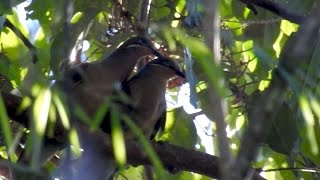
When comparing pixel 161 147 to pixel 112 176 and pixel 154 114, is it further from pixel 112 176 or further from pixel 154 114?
pixel 154 114

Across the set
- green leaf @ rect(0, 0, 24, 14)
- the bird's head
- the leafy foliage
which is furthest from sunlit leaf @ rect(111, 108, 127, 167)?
the bird's head

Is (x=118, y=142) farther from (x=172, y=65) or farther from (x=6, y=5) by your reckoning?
(x=172, y=65)

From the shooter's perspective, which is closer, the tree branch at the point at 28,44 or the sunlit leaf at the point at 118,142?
the sunlit leaf at the point at 118,142

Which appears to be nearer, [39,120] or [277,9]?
[39,120]

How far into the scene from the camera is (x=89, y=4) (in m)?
2.12

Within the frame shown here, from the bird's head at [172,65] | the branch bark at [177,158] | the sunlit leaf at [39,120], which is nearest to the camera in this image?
the sunlit leaf at [39,120]

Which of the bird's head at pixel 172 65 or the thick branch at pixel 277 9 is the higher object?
the thick branch at pixel 277 9

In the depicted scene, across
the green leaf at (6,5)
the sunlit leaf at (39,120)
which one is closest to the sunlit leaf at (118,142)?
the sunlit leaf at (39,120)

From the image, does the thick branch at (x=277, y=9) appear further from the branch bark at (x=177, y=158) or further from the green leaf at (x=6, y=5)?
the green leaf at (x=6, y=5)

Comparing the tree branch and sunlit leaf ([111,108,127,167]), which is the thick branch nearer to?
the tree branch

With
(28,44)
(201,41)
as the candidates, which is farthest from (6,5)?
(201,41)

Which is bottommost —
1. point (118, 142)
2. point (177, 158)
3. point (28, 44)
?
point (177, 158)

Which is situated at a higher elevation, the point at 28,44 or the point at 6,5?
the point at 6,5

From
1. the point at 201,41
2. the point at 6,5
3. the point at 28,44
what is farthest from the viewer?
the point at 201,41
